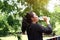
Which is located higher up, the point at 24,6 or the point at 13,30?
the point at 24,6

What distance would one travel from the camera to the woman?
2379 millimetres

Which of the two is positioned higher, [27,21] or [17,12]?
[17,12]

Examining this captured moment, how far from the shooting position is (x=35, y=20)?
240cm

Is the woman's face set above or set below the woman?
above

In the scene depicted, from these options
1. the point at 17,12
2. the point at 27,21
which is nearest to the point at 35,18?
the point at 27,21

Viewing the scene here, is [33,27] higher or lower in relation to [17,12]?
lower

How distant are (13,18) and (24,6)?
0.18 metres

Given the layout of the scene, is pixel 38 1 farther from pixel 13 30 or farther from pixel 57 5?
pixel 13 30

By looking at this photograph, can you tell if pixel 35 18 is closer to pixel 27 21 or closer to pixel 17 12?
pixel 27 21

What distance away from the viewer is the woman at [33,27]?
238cm

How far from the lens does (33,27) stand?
239 centimetres

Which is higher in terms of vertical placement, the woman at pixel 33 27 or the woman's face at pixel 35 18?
the woman's face at pixel 35 18

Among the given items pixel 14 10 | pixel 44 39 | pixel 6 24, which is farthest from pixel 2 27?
pixel 44 39

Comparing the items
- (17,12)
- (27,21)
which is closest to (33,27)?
(27,21)
